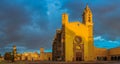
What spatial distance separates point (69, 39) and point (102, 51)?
779 inches

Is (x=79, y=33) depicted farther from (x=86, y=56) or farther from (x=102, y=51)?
(x=102, y=51)

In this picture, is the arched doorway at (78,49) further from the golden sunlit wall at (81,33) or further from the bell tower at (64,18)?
the bell tower at (64,18)

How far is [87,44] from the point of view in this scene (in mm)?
80125

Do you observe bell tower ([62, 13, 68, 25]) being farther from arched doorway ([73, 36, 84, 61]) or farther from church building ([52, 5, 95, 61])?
arched doorway ([73, 36, 84, 61])

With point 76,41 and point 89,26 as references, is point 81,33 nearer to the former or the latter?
point 76,41

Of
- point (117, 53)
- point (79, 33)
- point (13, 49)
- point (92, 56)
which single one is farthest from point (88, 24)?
point (13, 49)

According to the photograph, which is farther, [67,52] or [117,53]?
[117,53]

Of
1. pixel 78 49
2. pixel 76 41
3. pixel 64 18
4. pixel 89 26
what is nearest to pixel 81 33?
pixel 76 41

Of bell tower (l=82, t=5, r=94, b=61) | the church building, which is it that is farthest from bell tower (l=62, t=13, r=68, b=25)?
bell tower (l=82, t=5, r=94, b=61)

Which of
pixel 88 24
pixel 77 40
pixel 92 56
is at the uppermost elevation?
pixel 88 24

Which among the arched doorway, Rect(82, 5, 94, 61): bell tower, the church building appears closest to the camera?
the church building

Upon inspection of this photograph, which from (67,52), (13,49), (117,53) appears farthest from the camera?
(117,53)

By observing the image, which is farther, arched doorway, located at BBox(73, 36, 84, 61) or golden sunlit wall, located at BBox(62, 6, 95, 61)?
arched doorway, located at BBox(73, 36, 84, 61)

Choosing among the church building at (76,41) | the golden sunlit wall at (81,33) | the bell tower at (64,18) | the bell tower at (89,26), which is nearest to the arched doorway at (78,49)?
the church building at (76,41)
